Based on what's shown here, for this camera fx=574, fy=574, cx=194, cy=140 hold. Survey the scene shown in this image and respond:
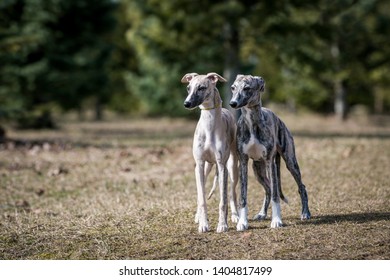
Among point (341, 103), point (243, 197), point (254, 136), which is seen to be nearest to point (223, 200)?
point (243, 197)

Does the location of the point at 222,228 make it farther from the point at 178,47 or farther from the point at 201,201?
the point at 178,47

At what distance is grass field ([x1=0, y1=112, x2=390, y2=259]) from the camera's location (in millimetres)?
5609

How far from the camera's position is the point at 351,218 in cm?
660

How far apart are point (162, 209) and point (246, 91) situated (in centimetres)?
232

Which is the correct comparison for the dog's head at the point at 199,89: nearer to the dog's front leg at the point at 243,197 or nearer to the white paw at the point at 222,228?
the dog's front leg at the point at 243,197

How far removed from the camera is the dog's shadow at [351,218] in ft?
21.1

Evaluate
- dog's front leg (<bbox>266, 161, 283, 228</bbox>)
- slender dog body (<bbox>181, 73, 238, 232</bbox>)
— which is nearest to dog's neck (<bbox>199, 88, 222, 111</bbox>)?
slender dog body (<bbox>181, 73, 238, 232</bbox>)

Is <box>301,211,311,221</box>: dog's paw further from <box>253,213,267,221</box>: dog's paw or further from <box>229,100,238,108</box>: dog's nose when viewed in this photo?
<box>229,100,238,108</box>: dog's nose

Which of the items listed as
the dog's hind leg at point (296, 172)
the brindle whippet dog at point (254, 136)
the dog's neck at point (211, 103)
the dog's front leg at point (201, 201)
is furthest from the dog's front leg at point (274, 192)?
the dog's neck at point (211, 103)

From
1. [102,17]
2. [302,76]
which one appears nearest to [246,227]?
[102,17]

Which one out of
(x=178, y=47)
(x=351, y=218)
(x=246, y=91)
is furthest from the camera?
(x=178, y=47)

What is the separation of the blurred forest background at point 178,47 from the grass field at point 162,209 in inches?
242
